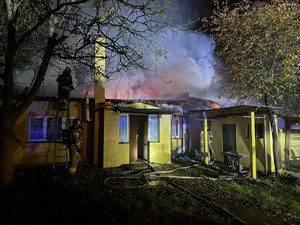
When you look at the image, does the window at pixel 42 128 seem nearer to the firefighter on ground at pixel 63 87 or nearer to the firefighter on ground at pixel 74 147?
the firefighter on ground at pixel 63 87

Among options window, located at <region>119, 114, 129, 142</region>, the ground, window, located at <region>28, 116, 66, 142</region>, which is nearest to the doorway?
window, located at <region>119, 114, 129, 142</region>

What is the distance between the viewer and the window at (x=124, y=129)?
9.32m

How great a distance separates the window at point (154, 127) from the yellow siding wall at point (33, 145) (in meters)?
4.93

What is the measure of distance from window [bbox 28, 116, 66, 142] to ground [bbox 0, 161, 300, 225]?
1434mm

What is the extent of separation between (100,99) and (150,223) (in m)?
6.98

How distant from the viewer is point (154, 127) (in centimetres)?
1009

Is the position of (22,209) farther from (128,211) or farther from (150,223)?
(150,223)

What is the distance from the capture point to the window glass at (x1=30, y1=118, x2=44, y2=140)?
845 centimetres

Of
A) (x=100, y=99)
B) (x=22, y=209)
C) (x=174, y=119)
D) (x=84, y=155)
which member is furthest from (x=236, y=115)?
(x=22, y=209)

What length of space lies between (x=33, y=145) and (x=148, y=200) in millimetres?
6619

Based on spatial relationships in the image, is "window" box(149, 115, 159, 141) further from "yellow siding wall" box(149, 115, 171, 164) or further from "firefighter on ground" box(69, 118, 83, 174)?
"firefighter on ground" box(69, 118, 83, 174)

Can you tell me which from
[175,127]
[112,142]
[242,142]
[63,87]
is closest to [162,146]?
[112,142]

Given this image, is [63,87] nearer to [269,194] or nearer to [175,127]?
[175,127]

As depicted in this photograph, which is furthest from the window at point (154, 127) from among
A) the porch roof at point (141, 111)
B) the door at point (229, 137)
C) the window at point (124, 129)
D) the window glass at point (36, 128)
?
the window glass at point (36, 128)
